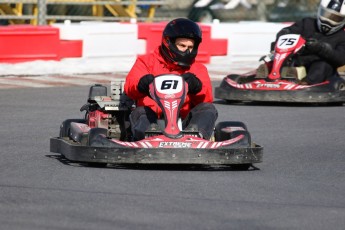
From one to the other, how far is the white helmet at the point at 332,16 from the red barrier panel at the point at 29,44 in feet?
13.4

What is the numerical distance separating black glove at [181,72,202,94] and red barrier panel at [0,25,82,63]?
7401 millimetres

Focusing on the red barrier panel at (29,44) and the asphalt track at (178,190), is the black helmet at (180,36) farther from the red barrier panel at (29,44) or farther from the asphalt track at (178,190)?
the red barrier panel at (29,44)

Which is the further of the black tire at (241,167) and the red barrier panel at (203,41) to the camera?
the red barrier panel at (203,41)

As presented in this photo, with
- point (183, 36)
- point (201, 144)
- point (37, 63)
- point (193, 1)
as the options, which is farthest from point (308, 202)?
point (193, 1)

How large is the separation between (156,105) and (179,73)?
0.30 meters

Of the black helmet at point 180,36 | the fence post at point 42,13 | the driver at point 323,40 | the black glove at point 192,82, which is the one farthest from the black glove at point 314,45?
the fence post at point 42,13

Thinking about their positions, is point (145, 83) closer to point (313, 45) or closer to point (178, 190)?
point (178, 190)

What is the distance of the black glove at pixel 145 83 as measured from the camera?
24.2 ft

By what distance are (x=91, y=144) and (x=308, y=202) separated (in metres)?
1.63

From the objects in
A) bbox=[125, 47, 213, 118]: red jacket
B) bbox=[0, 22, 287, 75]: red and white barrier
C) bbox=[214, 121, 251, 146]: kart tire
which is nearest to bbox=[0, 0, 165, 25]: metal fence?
bbox=[0, 22, 287, 75]: red and white barrier

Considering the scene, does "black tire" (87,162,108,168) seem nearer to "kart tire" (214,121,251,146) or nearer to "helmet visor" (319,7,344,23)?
"kart tire" (214,121,251,146)

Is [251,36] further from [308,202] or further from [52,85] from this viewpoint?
[308,202]

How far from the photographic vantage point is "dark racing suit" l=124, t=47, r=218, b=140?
7.34 meters

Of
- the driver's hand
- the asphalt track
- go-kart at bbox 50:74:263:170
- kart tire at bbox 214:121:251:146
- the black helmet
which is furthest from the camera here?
the driver's hand
